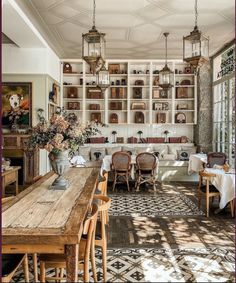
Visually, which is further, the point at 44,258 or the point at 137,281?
the point at 137,281

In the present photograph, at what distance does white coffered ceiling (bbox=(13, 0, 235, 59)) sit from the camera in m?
5.54

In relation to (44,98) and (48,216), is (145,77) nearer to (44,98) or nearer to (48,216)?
(44,98)

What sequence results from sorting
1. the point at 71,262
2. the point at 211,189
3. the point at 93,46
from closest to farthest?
the point at 71,262
the point at 93,46
the point at 211,189

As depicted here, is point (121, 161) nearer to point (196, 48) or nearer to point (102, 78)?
point (102, 78)

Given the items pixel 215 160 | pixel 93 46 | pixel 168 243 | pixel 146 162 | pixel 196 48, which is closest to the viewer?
pixel 168 243

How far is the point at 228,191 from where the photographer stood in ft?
16.5

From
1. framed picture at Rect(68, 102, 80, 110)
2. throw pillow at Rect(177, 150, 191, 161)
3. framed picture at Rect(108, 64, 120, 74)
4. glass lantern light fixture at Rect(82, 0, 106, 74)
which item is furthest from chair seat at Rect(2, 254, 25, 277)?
framed picture at Rect(108, 64, 120, 74)

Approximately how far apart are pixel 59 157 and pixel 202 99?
23.2 feet

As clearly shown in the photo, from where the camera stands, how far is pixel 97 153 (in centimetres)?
933

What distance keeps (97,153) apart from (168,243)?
5566mm

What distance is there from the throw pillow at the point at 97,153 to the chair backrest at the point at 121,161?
1680 mm

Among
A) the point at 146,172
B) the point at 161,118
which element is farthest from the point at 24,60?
the point at 161,118

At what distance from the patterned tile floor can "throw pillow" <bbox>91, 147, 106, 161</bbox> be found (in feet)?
9.93

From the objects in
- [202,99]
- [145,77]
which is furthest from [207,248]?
[145,77]
